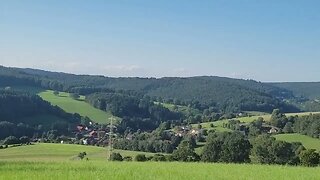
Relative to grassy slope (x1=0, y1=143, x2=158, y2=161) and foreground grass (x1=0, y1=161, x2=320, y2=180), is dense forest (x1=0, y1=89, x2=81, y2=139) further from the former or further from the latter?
foreground grass (x1=0, y1=161, x2=320, y2=180)

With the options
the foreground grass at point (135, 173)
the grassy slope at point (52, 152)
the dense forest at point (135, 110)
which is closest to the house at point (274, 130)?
the grassy slope at point (52, 152)

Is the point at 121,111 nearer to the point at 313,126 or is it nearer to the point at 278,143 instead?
the point at 313,126

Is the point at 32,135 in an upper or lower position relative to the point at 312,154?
lower

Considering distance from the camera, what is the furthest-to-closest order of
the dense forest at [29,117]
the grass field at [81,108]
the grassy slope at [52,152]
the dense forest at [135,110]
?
the dense forest at [135,110], the grass field at [81,108], the dense forest at [29,117], the grassy slope at [52,152]

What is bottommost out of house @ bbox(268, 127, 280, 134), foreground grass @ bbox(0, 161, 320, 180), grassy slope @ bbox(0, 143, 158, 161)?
grassy slope @ bbox(0, 143, 158, 161)

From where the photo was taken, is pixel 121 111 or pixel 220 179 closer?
pixel 220 179

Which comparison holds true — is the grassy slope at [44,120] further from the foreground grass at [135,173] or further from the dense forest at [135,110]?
the foreground grass at [135,173]

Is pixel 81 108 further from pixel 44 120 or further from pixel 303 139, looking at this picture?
pixel 303 139

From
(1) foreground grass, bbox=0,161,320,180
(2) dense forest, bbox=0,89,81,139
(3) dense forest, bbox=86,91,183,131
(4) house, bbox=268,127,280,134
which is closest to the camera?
(1) foreground grass, bbox=0,161,320,180


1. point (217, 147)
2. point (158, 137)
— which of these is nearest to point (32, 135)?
point (158, 137)

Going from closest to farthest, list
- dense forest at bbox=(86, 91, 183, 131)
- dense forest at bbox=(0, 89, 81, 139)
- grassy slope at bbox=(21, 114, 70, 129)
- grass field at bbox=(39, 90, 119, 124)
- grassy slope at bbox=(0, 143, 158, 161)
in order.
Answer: grassy slope at bbox=(0, 143, 158, 161) → dense forest at bbox=(0, 89, 81, 139) → grassy slope at bbox=(21, 114, 70, 129) → grass field at bbox=(39, 90, 119, 124) → dense forest at bbox=(86, 91, 183, 131)

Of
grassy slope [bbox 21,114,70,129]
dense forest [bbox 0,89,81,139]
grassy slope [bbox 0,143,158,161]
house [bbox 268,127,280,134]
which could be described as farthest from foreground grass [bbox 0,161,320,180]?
grassy slope [bbox 21,114,70,129]

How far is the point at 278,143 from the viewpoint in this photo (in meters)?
56.0

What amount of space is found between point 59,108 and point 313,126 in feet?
270
